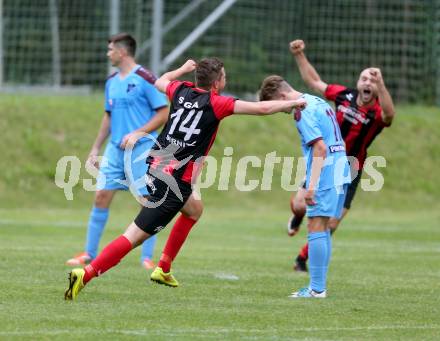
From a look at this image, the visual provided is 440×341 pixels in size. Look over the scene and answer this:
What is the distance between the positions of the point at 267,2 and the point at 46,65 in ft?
18.0

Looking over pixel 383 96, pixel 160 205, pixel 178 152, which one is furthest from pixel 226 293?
pixel 383 96

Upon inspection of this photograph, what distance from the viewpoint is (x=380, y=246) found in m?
15.4

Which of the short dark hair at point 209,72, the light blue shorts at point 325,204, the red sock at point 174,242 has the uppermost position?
the short dark hair at point 209,72

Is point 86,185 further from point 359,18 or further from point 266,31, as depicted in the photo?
point 359,18

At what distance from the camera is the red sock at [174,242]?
9.48 metres

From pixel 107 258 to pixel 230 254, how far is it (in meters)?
5.20

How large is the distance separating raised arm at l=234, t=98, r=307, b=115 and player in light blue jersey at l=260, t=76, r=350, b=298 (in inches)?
32.9

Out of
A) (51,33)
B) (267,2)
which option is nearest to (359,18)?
(267,2)

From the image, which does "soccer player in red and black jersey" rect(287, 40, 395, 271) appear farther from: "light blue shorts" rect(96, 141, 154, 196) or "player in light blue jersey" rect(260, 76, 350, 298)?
"player in light blue jersey" rect(260, 76, 350, 298)

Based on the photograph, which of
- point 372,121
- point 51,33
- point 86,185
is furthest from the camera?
point 51,33

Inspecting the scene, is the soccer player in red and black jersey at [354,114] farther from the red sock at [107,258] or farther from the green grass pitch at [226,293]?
the red sock at [107,258]

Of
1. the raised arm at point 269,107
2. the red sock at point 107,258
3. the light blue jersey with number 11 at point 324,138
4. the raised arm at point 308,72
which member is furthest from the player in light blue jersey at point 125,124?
the raised arm at point 269,107

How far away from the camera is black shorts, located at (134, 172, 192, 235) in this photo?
8.84 metres

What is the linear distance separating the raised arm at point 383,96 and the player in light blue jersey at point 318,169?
855mm
